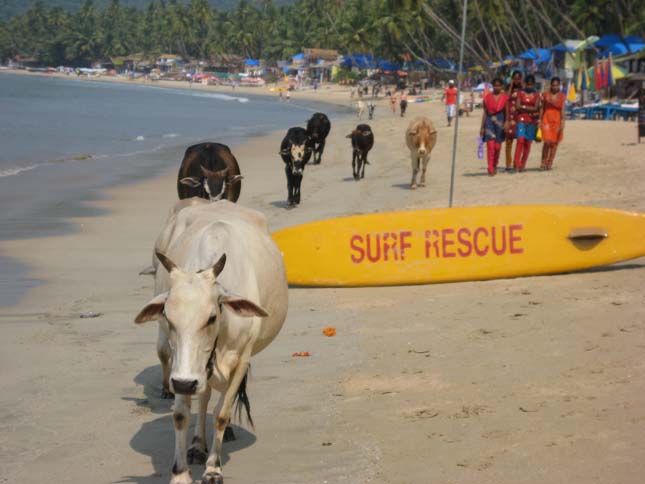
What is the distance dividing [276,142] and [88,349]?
101 feet

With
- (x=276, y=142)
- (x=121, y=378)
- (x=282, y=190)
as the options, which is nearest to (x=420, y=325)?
(x=121, y=378)

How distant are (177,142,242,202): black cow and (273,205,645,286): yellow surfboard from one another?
98 centimetres

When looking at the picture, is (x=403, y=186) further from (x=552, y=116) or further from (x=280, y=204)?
(x=552, y=116)

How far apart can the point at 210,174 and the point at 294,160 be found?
8265 millimetres

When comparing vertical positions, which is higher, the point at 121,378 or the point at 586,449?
the point at 586,449

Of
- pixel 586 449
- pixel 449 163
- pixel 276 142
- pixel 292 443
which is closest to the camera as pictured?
pixel 586 449

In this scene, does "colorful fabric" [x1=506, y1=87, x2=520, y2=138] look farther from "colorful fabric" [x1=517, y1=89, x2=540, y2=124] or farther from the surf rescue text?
the surf rescue text

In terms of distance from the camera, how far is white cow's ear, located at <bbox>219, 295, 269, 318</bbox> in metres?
5.77

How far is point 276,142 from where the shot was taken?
39.9 metres

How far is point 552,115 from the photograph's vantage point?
2077cm

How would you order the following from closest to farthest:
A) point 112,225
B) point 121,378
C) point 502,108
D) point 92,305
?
point 121,378, point 92,305, point 112,225, point 502,108

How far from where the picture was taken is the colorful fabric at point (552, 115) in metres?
20.7

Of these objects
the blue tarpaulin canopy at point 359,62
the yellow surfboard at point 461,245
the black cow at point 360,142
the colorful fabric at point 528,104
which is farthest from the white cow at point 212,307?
the blue tarpaulin canopy at point 359,62

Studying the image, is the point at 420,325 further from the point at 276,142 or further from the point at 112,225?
the point at 276,142
